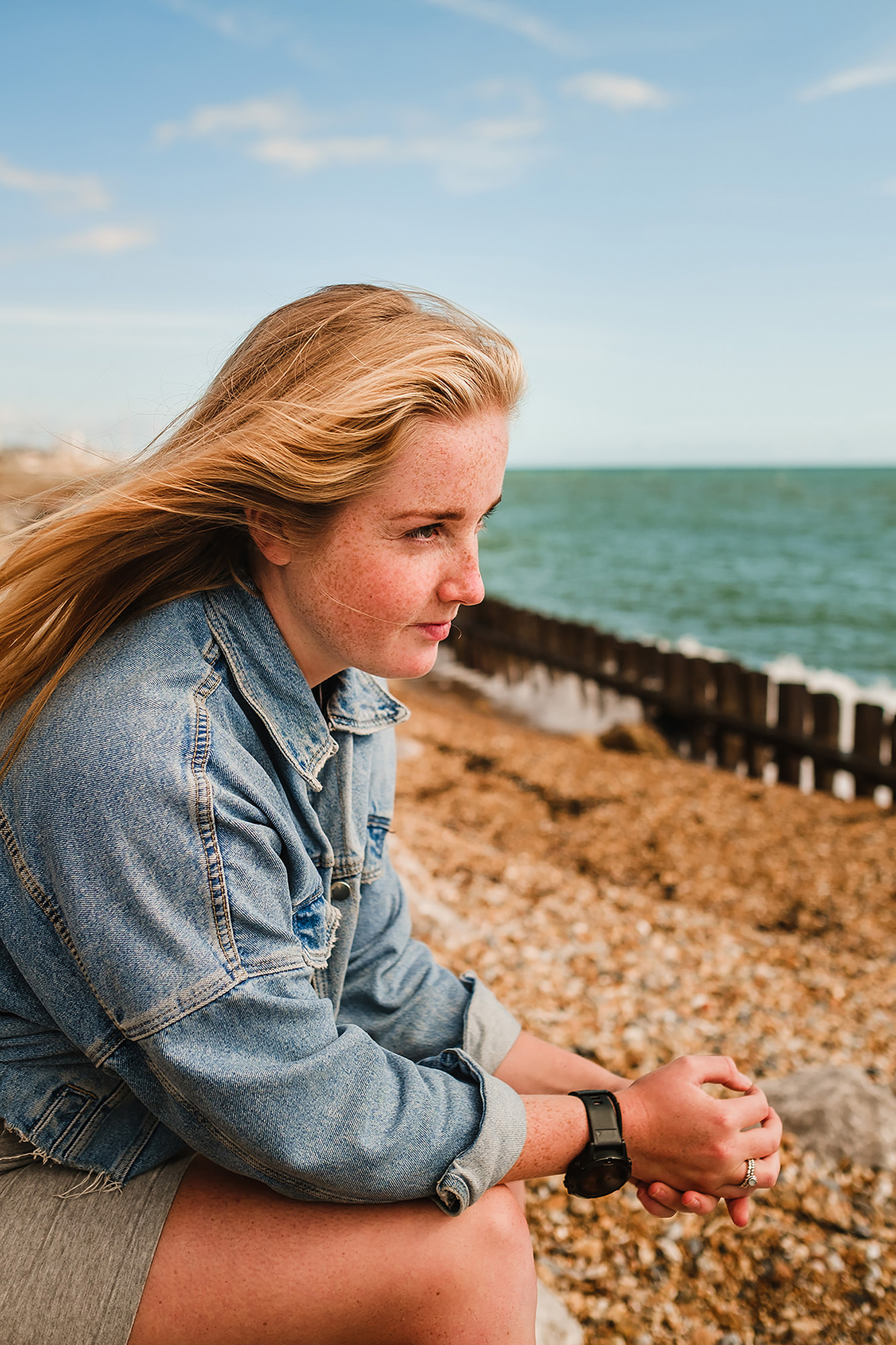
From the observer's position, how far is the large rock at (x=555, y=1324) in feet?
7.12

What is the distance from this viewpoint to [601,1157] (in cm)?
170

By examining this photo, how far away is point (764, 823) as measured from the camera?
641 cm

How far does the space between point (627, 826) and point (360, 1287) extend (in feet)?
15.8

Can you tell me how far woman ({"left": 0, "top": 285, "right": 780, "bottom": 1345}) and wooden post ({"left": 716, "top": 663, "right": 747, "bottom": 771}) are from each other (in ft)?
22.4

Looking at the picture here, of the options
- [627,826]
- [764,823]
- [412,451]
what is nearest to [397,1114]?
[412,451]

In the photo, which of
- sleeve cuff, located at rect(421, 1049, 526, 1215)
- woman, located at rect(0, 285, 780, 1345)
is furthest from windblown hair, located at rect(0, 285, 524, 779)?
sleeve cuff, located at rect(421, 1049, 526, 1215)

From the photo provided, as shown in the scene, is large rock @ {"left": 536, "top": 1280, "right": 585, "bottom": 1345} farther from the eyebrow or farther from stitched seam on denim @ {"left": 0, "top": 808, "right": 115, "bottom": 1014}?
the eyebrow

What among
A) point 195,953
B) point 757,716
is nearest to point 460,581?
point 195,953

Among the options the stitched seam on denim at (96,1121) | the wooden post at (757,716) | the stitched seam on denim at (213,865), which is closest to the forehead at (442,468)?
the stitched seam on denim at (213,865)

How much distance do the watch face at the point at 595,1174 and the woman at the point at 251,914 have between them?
30mm

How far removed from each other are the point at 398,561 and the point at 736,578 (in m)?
25.1

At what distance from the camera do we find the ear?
1678mm

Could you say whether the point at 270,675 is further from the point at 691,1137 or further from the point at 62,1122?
the point at 691,1137

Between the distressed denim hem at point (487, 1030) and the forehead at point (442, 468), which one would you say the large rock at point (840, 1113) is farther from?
the forehead at point (442, 468)
